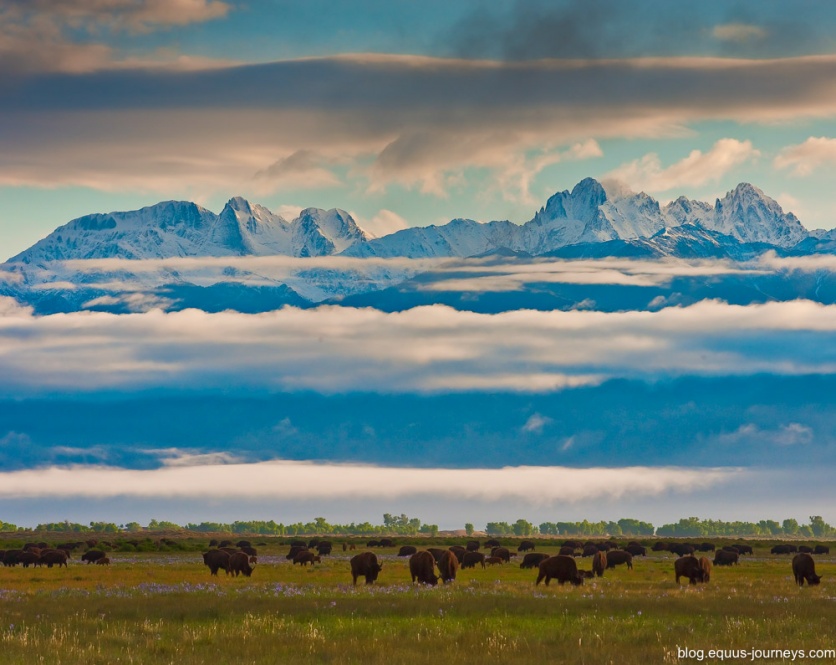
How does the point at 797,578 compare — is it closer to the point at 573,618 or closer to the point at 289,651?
the point at 573,618

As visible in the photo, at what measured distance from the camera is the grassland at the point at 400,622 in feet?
105

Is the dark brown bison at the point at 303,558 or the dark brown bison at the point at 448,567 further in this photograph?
the dark brown bison at the point at 303,558

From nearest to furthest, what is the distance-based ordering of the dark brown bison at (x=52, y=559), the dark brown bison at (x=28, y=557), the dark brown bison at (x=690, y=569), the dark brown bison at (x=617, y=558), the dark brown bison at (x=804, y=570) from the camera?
the dark brown bison at (x=804, y=570)
the dark brown bison at (x=690, y=569)
the dark brown bison at (x=617, y=558)
the dark brown bison at (x=52, y=559)
the dark brown bison at (x=28, y=557)

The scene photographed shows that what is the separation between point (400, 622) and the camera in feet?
129

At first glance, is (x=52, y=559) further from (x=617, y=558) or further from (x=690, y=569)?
(x=690, y=569)

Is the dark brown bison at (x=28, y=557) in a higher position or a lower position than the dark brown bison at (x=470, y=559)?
higher

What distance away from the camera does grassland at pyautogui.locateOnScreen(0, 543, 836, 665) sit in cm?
3197

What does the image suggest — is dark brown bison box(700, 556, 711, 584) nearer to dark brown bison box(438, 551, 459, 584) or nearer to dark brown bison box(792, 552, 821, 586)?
dark brown bison box(792, 552, 821, 586)

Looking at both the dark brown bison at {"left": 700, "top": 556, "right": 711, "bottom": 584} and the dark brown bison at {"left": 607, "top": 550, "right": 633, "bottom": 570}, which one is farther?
the dark brown bison at {"left": 607, "top": 550, "right": 633, "bottom": 570}

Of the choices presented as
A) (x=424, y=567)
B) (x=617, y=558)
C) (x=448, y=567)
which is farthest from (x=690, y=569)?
(x=617, y=558)

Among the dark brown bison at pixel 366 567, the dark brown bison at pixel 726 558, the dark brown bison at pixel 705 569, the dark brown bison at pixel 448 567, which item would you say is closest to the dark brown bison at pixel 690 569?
the dark brown bison at pixel 705 569

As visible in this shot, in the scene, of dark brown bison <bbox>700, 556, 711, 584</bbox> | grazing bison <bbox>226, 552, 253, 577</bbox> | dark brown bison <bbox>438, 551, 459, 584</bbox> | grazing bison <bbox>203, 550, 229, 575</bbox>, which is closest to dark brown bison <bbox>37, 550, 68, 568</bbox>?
grazing bison <bbox>203, 550, 229, 575</bbox>

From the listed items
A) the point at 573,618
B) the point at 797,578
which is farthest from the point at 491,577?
the point at 573,618

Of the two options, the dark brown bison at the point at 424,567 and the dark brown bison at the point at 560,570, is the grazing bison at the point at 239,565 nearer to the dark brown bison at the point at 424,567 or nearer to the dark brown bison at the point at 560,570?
the dark brown bison at the point at 424,567
